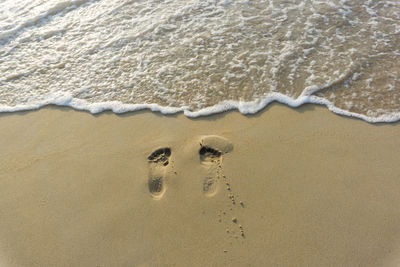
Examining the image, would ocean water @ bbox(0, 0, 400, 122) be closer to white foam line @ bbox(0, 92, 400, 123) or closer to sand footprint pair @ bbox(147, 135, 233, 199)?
white foam line @ bbox(0, 92, 400, 123)

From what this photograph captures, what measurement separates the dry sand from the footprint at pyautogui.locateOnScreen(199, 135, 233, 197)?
1 cm

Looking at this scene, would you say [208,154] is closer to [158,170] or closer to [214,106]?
[158,170]

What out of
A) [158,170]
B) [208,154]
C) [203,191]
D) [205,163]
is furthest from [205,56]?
[203,191]

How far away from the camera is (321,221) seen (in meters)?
2.50

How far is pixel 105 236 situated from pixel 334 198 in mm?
2322

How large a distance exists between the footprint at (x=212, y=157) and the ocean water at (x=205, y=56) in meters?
0.55

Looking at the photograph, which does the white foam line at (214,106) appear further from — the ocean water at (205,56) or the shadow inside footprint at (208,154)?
the shadow inside footprint at (208,154)

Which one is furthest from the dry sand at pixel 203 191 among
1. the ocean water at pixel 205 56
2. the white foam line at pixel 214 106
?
the ocean water at pixel 205 56

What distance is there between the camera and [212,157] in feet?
9.91

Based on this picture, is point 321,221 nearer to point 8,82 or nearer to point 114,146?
point 114,146

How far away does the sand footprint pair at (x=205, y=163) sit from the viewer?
2.80 m

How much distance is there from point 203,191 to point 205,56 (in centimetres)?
243

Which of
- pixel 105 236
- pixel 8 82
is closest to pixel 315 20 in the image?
pixel 105 236

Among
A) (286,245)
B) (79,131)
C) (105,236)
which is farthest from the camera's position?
(79,131)
